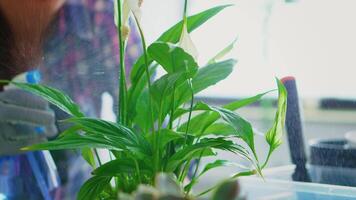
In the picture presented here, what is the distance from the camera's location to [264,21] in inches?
28.6

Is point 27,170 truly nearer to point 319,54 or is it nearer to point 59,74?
point 59,74

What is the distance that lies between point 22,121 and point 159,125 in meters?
0.31

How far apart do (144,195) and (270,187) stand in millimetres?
329

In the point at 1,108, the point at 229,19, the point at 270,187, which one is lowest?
the point at 270,187

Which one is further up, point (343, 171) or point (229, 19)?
point (229, 19)

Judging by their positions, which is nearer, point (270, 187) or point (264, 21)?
point (270, 187)

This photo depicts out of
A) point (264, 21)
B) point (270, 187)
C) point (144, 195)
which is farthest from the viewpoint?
point (264, 21)

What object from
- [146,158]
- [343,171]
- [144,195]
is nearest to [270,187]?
[343,171]

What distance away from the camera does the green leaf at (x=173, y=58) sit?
432 mm

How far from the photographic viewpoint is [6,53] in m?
0.72

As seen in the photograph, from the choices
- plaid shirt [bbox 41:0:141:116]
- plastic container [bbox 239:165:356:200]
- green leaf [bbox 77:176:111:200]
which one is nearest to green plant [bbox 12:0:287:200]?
green leaf [bbox 77:176:111:200]

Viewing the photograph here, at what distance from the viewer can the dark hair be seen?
72 centimetres

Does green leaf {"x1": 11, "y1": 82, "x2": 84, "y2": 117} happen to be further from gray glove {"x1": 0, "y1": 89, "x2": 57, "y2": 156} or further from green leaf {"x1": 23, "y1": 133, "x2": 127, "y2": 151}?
gray glove {"x1": 0, "y1": 89, "x2": 57, "y2": 156}

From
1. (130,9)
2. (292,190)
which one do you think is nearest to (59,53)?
(130,9)
